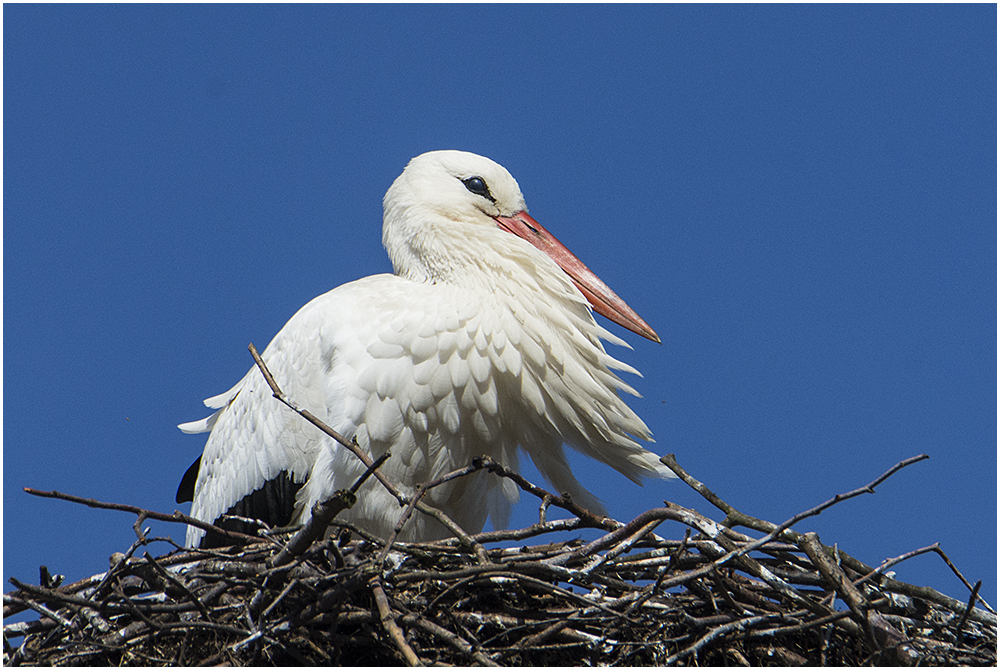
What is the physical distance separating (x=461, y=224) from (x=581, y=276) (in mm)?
A: 393

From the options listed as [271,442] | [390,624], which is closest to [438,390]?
[271,442]

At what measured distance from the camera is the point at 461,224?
3.11 m

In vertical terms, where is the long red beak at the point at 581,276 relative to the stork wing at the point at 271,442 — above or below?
above

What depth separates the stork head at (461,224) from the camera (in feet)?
9.93

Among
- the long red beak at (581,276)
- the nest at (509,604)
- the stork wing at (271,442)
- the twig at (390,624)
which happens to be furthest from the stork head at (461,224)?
the twig at (390,624)

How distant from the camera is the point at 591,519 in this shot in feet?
7.43

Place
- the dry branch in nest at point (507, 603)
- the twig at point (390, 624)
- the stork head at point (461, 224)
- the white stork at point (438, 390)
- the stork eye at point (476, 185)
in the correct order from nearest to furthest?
the twig at point (390, 624) → the dry branch in nest at point (507, 603) → the white stork at point (438, 390) → the stork head at point (461, 224) → the stork eye at point (476, 185)

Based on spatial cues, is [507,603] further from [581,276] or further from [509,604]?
[581,276]

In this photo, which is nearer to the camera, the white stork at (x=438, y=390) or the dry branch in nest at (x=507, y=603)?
the dry branch in nest at (x=507, y=603)

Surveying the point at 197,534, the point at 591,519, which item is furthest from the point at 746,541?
the point at 197,534

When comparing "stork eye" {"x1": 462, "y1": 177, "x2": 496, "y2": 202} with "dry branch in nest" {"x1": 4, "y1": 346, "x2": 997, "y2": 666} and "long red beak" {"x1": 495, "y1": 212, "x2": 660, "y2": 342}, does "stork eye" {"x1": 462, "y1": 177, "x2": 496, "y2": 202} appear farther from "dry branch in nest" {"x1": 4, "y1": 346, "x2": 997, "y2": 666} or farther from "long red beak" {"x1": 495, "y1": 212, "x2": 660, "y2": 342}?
"dry branch in nest" {"x1": 4, "y1": 346, "x2": 997, "y2": 666}

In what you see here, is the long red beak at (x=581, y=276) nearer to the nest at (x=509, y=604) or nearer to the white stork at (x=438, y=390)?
the white stork at (x=438, y=390)

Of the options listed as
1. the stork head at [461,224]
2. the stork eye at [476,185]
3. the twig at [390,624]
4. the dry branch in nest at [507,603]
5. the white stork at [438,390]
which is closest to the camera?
the twig at [390,624]

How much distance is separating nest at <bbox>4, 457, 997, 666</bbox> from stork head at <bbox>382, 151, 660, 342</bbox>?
943 millimetres
